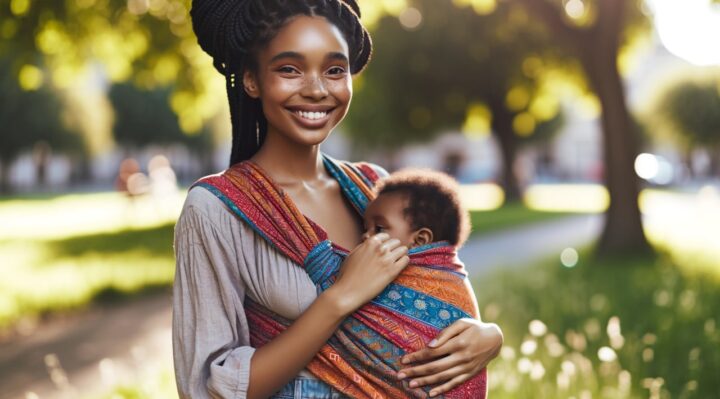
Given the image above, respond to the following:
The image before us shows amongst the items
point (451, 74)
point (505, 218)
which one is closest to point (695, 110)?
point (451, 74)

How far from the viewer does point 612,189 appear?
44.4 ft

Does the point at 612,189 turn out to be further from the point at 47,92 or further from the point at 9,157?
the point at 9,157

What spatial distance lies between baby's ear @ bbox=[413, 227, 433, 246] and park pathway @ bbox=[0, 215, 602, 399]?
9.30 ft

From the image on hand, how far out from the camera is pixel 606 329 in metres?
7.53

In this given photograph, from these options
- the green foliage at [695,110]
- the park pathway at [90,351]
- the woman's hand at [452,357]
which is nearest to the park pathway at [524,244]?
the park pathway at [90,351]

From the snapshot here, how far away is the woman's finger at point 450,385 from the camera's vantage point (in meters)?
2.24

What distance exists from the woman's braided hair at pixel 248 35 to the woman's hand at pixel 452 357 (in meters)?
0.92

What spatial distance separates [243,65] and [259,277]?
67 cm

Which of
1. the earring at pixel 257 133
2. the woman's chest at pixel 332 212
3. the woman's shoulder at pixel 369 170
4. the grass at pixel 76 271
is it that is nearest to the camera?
the woman's chest at pixel 332 212

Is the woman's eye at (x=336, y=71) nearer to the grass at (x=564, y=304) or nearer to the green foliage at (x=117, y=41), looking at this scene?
the grass at (x=564, y=304)

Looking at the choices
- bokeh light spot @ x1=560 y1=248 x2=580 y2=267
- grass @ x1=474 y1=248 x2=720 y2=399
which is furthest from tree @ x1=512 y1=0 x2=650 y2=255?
grass @ x1=474 y1=248 x2=720 y2=399

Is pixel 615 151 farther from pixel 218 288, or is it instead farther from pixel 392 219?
pixel 218 288

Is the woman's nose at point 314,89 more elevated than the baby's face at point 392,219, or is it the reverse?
the woman's nose at point 314,89

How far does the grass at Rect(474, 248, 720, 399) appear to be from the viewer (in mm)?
5207
